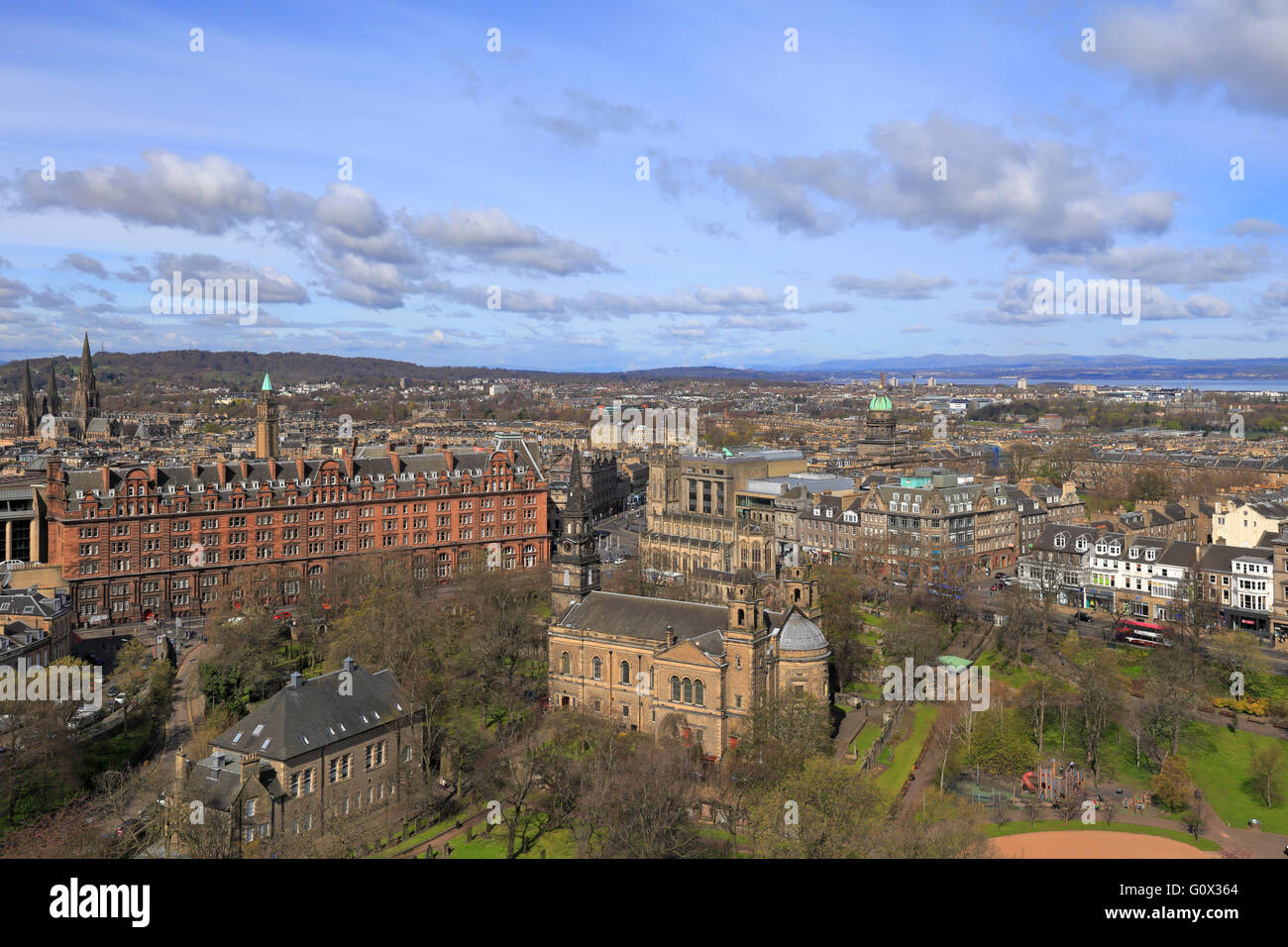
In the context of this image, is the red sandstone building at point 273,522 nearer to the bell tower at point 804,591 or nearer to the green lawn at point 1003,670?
the bell tower at point 804,591

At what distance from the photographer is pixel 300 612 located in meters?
79.9

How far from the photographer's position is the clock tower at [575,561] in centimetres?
Result: 6500

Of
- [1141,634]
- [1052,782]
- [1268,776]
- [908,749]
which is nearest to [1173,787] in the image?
[1052,782]

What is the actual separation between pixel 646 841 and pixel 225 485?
68216 mm

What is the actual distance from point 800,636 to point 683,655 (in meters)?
7.08

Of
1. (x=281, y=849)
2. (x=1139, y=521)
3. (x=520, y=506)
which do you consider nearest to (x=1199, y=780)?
(x=281, y=849)

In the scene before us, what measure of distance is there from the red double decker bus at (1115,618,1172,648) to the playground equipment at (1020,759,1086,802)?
84.9 ft

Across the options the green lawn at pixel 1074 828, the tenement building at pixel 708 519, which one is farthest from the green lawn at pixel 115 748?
the tenement building at pixel 708 519

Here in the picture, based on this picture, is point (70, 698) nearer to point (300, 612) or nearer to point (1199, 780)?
point (300, 612)

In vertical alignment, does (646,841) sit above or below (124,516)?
below

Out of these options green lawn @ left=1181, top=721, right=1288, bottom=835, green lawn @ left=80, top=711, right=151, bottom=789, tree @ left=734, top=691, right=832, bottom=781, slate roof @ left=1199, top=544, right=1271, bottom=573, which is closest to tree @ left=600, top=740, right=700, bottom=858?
tree @ left=734, top=691, right=832, bottom=781

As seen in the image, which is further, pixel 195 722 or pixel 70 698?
pixel 195 722

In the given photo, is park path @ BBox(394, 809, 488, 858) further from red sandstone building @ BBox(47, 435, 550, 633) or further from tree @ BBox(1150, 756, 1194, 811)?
red sandstone building @ BBox(47, 435, 550, 633)
